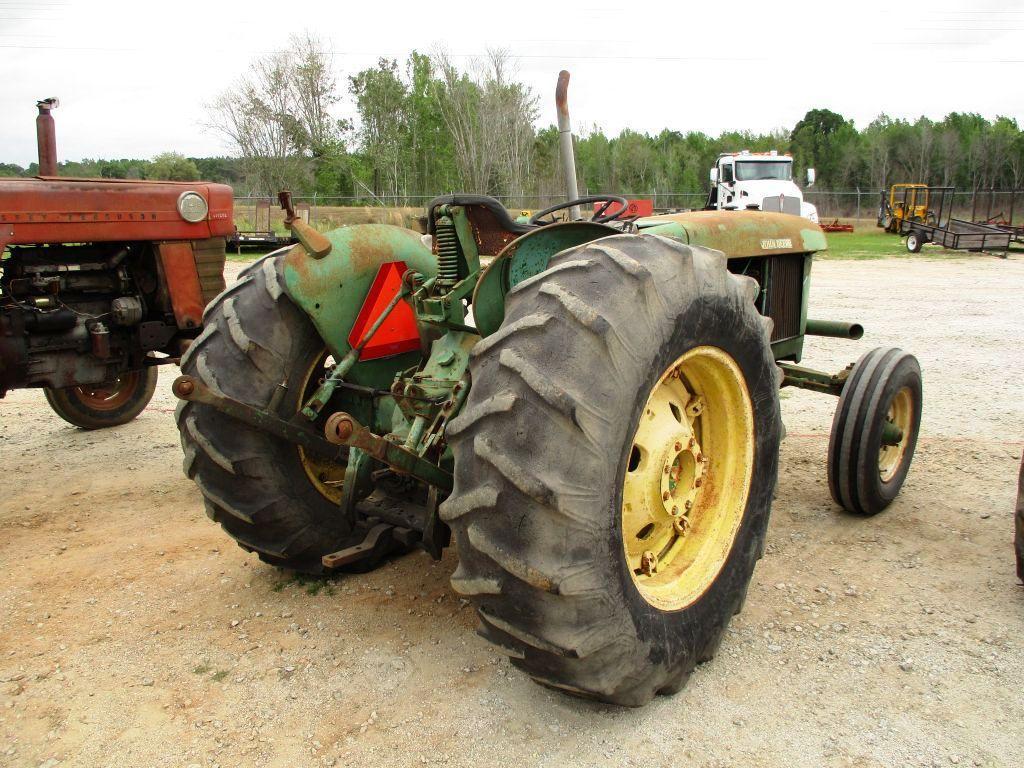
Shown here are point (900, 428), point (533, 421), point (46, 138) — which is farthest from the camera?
point (46, 138)

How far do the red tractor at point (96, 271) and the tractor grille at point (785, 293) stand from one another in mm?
3856

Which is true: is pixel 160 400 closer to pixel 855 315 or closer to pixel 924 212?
pixel 855 315

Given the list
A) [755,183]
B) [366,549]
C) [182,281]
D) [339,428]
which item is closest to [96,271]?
[182,281]

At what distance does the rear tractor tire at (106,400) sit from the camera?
6.18 metres

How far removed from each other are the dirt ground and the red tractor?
1052 mm

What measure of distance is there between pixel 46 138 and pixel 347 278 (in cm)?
444

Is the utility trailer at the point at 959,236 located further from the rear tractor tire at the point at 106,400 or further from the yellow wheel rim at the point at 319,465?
the yellow wheel rim at the point at 319,465

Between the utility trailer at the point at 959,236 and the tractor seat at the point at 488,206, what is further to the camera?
the utility trailer at the point at 959,236

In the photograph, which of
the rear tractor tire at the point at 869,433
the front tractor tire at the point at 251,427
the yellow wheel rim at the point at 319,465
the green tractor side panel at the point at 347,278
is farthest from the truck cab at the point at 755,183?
the front tractor tire at the point at 251,427

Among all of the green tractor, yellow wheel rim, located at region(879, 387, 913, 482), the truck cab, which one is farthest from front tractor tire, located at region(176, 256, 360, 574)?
the truck cab

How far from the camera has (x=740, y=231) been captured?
4.02 metres

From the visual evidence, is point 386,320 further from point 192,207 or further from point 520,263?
point 192,207

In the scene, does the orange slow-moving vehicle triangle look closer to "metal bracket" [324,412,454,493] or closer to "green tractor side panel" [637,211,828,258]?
"metal bracket" [324,412,454,493]

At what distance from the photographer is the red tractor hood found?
196 inches
